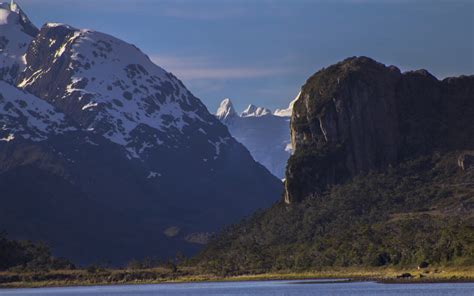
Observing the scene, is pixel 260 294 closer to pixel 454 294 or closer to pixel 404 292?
pixel 404 292

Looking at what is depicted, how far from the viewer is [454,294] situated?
162125 millimetres

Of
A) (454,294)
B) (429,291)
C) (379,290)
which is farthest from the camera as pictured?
(379,290)

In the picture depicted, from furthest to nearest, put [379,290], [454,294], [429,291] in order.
A: [379,290]
[429,291]
[454,294]

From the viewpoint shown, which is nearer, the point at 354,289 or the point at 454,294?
the point at 454,294

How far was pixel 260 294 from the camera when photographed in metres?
198

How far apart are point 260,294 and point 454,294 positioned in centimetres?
4301

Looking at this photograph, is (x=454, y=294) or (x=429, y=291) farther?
(x=429, y=291)

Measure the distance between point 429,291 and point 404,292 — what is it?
4.29 metres

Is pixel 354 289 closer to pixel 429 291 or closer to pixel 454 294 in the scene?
pixel 429 291

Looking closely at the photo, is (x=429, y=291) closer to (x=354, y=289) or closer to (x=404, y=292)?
(x=404, y=292)

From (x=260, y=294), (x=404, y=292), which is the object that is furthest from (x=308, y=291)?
(x=404, y=292)

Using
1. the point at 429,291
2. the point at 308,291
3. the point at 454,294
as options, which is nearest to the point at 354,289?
the point at 308,291

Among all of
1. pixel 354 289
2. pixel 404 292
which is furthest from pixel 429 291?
pixel 354 289

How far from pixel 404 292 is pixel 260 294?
91.3 ft
